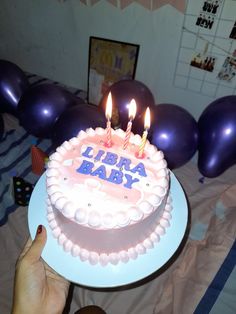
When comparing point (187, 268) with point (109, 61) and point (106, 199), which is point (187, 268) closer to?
point (106, 199)

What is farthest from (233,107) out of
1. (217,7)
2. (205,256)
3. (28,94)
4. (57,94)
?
(28,94)

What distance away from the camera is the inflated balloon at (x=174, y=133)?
168 centimetres

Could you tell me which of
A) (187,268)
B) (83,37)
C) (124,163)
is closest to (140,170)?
(124,163)

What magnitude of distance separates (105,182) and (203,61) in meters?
1.38

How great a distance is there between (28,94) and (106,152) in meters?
1.16

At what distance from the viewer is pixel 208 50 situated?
6.17 feet

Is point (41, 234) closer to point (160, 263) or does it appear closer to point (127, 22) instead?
→ point (160, 263)

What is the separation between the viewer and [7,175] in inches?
72.4

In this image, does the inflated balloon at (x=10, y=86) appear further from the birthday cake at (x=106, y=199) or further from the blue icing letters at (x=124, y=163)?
the blue icing letters at (x=124, y=163)

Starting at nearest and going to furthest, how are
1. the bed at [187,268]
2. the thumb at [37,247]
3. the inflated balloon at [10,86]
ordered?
1. the thumb at [37,247]
2. the bed at [187,268]
3. the inflated balloon at [10,86]

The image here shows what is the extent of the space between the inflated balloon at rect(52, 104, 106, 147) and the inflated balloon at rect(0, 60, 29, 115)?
0.54m

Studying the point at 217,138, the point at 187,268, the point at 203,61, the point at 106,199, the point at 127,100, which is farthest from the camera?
the point at 203,61

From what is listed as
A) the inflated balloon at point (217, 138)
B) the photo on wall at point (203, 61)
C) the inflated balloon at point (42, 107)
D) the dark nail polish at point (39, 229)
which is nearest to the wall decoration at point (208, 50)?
the photo on wall at point (203, 61)

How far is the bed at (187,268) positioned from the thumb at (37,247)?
1.57ft
